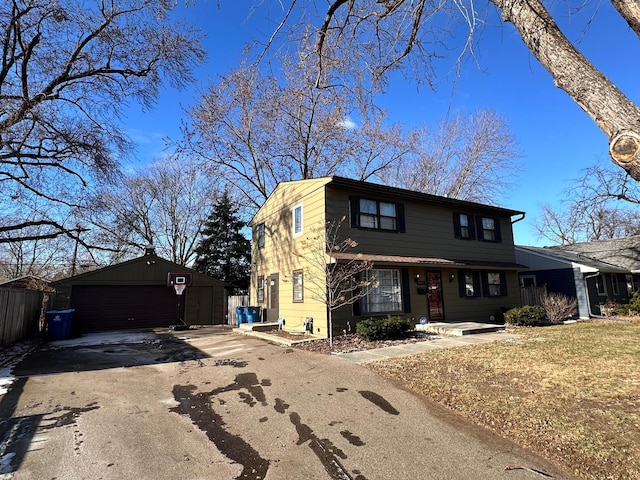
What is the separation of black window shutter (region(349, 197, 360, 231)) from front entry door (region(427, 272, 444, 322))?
3614 millimetres

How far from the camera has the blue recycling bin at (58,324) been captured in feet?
43.0

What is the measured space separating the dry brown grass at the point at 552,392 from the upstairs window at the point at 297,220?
686cm

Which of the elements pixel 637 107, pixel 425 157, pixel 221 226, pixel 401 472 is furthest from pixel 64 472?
pixel 425 157

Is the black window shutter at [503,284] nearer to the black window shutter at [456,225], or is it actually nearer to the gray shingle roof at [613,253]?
the black window shutter at [456,225]

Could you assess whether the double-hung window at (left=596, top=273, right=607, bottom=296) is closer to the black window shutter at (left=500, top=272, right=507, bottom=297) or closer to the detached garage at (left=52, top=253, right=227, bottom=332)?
the black window shutter at (left=500, top=272, right=507, bottom=297)

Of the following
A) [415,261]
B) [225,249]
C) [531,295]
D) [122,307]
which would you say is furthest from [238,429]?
[225,249]

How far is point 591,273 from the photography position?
1753 cm

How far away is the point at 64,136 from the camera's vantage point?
11414 mm

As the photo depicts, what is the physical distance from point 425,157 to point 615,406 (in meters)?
21.8

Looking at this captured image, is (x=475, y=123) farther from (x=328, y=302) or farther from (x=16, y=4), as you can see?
(x=16, y=4)

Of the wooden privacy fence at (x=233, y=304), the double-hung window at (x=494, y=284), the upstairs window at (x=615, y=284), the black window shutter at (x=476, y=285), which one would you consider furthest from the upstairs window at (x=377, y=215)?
the upstairs window at (x=615, y=284)

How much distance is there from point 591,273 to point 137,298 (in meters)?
22.4

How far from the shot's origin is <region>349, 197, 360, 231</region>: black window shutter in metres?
11.9

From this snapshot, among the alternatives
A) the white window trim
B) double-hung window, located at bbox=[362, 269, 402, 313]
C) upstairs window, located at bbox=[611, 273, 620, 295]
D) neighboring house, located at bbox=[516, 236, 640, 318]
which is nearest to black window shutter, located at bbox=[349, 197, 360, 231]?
double-hung window, located at bbox=[362, 269, 402, 313]
